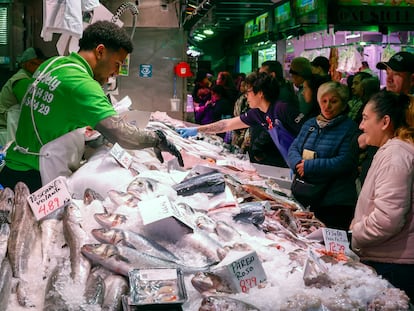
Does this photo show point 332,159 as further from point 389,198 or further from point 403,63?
point 389,198

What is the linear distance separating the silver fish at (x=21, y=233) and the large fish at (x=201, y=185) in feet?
2.84

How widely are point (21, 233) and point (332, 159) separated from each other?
3.22 metres

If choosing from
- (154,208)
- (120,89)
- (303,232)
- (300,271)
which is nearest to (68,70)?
(154,208)

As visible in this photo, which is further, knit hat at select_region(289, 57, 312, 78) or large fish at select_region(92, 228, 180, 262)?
knit hat at select_region(289, 57, 312, 78)

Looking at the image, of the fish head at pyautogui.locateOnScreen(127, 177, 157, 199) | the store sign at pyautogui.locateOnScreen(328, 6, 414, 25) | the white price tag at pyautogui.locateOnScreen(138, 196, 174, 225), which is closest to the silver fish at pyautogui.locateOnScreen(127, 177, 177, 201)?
the fish head at pyautogui.locateOnScreen(127, 177, 157, 199)

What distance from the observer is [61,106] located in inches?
128

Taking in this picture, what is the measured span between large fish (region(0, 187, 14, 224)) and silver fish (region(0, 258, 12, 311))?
0.37 metres

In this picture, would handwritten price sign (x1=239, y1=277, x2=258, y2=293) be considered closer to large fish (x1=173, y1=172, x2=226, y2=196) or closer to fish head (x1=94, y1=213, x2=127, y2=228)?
fish head (x1=94, y1=213, x2=127, y2=228)

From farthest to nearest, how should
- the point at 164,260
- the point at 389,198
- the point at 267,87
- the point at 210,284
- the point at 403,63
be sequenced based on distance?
1. the point at 267,87
2. the point at 403,63
3. the point at 389,198
4. the point at 164,260
5. the point at 210,284

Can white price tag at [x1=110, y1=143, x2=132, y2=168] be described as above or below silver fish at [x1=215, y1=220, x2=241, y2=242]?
above

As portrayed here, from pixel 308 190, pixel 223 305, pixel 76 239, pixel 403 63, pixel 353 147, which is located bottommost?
pixel 308 190

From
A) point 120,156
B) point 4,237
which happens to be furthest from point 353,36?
point 4,237

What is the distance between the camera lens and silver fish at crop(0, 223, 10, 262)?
82.1 inches

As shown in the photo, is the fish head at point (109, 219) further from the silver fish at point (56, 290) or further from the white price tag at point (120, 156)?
the white price tag at point (120, 156)
